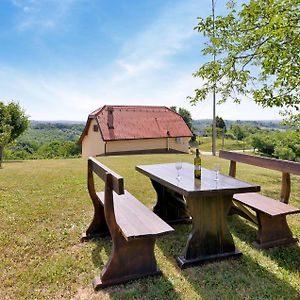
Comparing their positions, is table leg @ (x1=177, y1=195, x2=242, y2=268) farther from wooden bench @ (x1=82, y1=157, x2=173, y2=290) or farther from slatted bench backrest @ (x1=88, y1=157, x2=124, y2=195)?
slatted bench backrest @ (x1=88, y1=157, x2=124, y2=195)

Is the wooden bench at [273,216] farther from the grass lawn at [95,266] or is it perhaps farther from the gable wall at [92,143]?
the gable wall at [92,143]

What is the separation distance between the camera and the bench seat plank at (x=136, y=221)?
2.46 metres

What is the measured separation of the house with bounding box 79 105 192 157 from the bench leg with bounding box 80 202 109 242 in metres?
17.5

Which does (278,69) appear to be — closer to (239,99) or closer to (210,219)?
(239,99)

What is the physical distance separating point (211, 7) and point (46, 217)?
442 inches

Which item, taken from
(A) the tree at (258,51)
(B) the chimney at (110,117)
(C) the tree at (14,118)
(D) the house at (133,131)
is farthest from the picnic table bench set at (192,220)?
(B) the chimney at (110,117)

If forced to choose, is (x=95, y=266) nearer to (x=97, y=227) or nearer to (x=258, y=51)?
(x=97, y=227)

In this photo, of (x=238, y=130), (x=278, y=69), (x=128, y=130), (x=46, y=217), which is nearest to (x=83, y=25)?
(x=278, y=69)

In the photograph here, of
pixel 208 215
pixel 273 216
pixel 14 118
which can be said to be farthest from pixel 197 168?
pixel 14 118

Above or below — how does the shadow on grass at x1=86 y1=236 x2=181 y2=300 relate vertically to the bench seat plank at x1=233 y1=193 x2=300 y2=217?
below

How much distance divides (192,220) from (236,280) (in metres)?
0.74

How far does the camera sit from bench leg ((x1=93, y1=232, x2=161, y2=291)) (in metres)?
2.53

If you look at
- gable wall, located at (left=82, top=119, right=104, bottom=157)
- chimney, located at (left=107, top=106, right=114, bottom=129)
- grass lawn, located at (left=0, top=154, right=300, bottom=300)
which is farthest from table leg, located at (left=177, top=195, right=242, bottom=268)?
chimney, located at (left=107, top=106, right=114, bottom=129)

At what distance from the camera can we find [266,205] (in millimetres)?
3436
